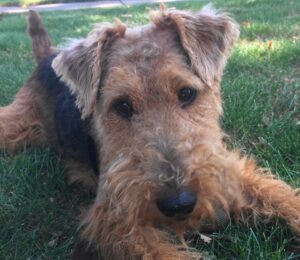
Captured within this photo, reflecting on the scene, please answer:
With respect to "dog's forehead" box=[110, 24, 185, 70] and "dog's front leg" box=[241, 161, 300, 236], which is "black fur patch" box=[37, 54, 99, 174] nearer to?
"dog's forehead" box=[110, 24, 185, 70]

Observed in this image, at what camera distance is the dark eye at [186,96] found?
2.96 m

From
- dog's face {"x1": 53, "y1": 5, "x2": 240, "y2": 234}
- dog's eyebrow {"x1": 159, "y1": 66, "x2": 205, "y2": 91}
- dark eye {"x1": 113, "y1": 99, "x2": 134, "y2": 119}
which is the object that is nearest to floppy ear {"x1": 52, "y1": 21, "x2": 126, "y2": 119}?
dog's face {"x1": 53, "y1": 5, "x2": 240, "y2": 234}

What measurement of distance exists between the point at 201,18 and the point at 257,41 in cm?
341

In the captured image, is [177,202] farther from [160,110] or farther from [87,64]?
[87,64]

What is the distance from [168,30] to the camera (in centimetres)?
340

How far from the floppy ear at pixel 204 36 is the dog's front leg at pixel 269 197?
27.2 inches

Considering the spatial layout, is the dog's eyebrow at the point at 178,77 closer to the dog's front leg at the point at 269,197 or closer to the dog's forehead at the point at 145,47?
the dog's forehead at the point at 145,47

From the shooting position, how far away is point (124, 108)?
2.99m

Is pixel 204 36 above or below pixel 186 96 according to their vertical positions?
above

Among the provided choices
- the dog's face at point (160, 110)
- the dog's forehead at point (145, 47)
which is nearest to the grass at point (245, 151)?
the dog's face at point (160, 110)

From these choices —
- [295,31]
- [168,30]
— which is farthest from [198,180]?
[295,31]

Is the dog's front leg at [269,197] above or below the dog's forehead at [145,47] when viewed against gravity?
below

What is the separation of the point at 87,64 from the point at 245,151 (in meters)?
1.43

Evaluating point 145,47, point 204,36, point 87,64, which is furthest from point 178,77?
point 87,64
